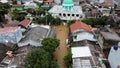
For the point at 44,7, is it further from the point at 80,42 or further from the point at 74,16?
the point at 80,42

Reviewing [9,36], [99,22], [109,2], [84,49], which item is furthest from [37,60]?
[109,2]

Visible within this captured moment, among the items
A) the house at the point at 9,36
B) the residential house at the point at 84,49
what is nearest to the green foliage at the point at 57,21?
the residential house at the point at 84,49

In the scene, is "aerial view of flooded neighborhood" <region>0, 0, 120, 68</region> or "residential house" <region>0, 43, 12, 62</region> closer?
"aerial view of flooded neighborhood" <region>0, 0, 120, 68</region>

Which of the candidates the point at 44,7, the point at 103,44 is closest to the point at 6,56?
the point at 103,44

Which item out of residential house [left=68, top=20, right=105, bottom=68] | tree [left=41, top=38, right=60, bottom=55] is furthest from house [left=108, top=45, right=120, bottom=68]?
tree [left=41, top=38, right=60, bottom=55]

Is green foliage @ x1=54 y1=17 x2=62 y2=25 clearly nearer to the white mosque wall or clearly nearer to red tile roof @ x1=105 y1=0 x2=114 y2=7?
the white mosque wall

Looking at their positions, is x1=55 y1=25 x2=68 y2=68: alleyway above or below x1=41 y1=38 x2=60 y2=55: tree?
below

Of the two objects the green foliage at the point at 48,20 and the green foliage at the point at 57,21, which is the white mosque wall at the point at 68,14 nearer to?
the green foliage at the point at 57,21
